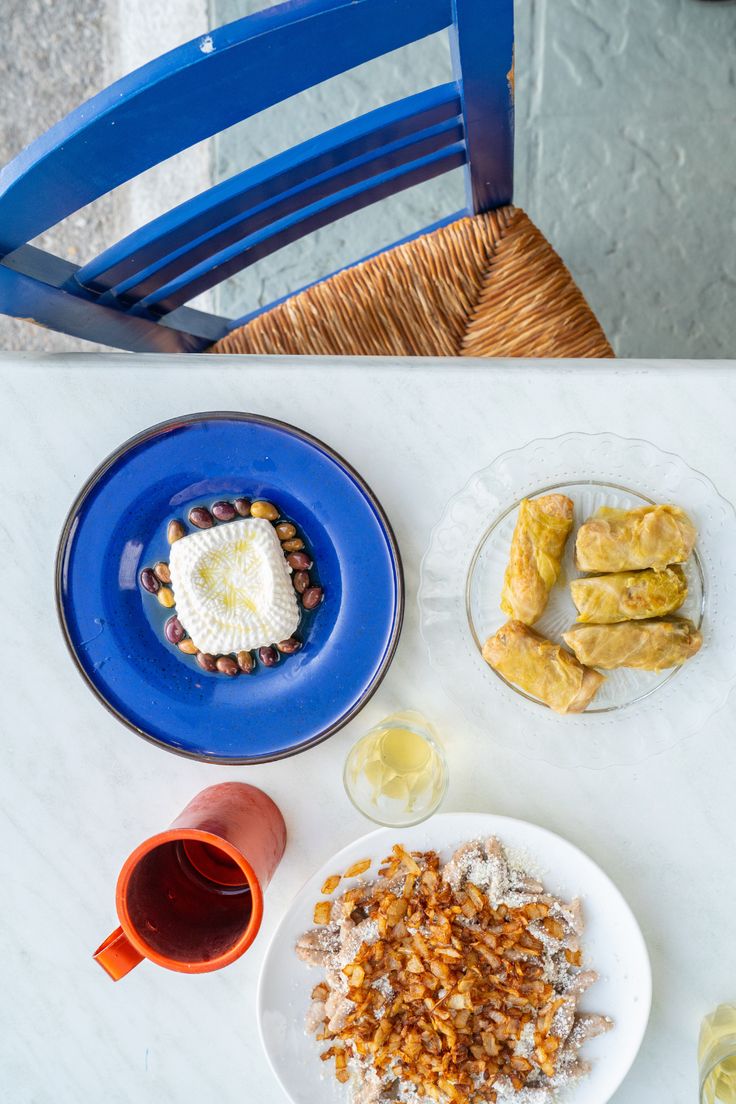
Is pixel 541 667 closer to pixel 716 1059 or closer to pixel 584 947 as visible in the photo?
pixel 584 947

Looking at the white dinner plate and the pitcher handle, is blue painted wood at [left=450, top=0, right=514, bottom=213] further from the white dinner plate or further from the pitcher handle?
the pitcher handle

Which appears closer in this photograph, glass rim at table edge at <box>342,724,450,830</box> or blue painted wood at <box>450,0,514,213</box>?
blue painted wood at <box>450,0,514,213</box>

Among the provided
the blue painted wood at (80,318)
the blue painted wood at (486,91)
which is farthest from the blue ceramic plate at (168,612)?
the blue painted wood at (486,91)

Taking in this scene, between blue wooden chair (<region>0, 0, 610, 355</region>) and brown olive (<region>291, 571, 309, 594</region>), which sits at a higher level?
blue wooden chair (<region>0, 0, 610, 355</region>)

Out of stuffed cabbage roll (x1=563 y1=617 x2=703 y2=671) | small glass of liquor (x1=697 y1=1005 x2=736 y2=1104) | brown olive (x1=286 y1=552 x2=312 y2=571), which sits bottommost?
small glass of liquor (x1=697 y1=1005 x2=736 y2=1104)

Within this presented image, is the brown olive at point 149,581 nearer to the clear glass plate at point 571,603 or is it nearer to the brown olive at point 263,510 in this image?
the brown olive at point 263,510

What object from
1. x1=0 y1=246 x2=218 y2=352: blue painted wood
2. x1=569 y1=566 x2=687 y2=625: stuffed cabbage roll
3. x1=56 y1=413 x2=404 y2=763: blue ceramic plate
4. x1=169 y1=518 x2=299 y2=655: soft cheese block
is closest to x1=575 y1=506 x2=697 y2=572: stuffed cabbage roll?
x1=569 y1=566 x2=687 y2=625: stuffed cabbage roll

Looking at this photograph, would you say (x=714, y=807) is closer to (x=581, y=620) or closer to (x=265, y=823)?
(x=581, y=620)
